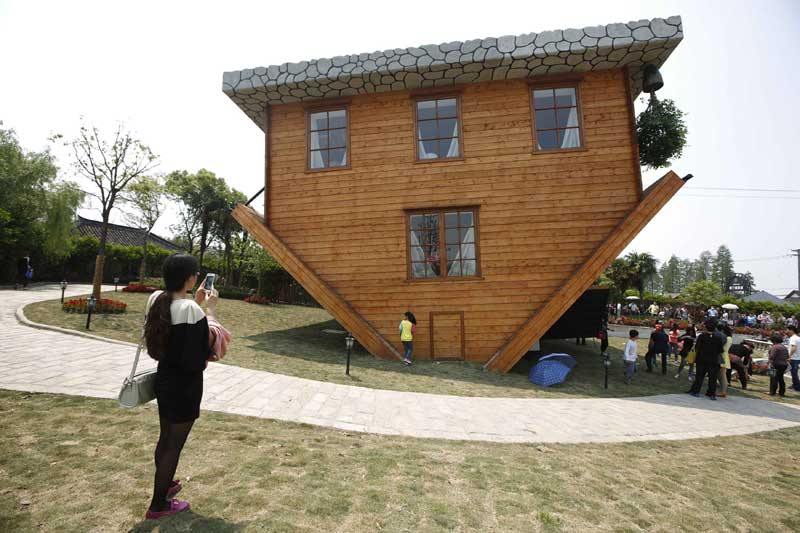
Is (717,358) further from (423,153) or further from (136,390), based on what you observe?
(136,390)

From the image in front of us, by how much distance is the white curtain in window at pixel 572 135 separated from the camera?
1120 centimetres

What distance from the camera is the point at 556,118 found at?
37.2 ft

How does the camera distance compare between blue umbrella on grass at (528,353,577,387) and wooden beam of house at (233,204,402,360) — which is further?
wooden beam of house at (233,204,402,360)

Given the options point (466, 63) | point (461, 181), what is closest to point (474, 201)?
point (461, 181)

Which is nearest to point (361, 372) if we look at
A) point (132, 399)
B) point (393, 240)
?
point (393, 240)

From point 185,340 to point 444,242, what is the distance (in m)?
9.48

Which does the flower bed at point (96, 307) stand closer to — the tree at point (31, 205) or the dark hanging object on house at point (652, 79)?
the tree at point (31, 205)

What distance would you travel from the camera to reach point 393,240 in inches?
453

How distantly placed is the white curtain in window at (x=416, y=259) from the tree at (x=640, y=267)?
45.1 m

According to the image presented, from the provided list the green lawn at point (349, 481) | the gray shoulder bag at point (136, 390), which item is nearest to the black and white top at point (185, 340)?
the gray shoulder bag at point (136, 390)

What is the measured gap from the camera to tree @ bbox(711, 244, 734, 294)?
104 metres

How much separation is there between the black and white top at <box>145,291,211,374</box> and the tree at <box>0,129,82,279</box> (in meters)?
32.8

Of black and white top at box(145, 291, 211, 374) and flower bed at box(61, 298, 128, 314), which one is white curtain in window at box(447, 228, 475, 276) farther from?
flower bed at box(61, 298, 128, 314)

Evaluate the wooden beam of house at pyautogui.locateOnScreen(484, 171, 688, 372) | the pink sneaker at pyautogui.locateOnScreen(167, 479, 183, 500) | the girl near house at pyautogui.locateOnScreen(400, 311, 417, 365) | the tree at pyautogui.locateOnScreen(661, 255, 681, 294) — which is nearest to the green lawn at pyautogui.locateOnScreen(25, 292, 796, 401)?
the girl near house at pyautogui.locateOnScreen(400, 311, 417, 365)
